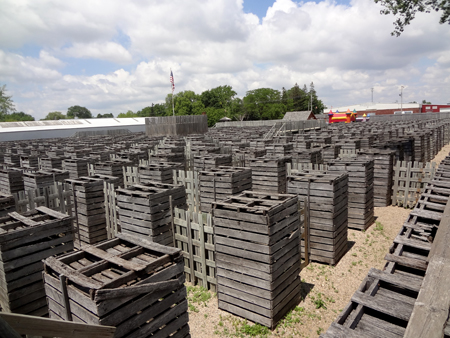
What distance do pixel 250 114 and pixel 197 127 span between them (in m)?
77.4

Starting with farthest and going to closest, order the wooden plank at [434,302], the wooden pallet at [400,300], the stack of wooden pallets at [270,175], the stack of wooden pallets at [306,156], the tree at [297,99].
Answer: the tree at [297,99] < the stack of wooden pallets at [306,156] < the stack of wooden pallets at [270,175] < the wooden pallet at [400,300] < the wooden plank at [434,302]

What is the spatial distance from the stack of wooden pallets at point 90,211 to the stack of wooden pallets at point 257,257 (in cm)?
549

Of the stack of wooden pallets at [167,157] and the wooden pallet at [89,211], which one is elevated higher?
the stack of wooden pallets at [167,157]

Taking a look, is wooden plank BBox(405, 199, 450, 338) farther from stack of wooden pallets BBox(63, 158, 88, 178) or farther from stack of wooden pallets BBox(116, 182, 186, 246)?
stack of wooden pallets BBox(63, 158, 88, 178)

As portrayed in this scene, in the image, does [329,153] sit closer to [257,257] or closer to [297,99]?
[257,257]

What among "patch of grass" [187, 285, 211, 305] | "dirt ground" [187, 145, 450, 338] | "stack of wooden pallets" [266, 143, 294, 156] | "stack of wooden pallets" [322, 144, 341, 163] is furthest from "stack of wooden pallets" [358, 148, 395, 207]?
"patch of grass" [187, 285, 211, 305]

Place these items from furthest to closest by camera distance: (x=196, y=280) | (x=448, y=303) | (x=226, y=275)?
(x=196, y=280) < (x=226, y=275) < (x=448, y=303)

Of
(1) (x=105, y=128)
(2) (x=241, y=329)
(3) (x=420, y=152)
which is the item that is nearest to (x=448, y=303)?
(2) (x=241, y=329)

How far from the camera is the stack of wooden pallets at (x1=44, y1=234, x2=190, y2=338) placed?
3979 millimetres

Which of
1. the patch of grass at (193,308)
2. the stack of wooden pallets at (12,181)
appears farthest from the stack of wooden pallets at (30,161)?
the patch of grass at (193,308)

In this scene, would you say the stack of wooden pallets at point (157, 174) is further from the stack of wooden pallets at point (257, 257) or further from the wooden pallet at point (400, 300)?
the wooden pallet at point (400, 300)

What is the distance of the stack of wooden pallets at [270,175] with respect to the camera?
43.0 feet

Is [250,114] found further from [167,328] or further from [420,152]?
[167,328]

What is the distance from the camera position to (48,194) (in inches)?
425
